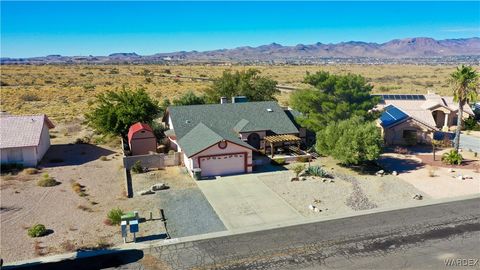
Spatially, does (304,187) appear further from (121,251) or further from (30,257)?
(30,257)

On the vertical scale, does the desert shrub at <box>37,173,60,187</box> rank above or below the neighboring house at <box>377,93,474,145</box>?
below

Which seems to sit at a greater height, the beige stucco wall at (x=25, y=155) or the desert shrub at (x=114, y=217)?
the beige stucco wall at (x=25, y=155)

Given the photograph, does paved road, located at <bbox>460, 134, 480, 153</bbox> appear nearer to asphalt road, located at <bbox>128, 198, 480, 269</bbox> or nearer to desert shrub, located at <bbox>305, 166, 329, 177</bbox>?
desert shrub, located at <bbox>305, 166, 329, 177</bbox>

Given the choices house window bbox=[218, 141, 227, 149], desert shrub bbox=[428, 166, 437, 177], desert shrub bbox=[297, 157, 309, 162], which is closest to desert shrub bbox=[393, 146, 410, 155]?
desert shrub bbox=[428, 166, 437, 177]

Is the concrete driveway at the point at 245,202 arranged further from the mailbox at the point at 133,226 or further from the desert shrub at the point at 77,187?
the desert shrub at the point at 77,187

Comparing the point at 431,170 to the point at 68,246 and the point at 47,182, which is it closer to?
the point at 68,246

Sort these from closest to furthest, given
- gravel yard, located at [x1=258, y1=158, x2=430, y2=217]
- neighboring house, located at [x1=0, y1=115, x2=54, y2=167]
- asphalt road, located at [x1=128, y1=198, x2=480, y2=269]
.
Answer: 1. asphalt road, located at [x1=128, y1=198, x2=480, y2=269]
2. gravel yard, located at [x1=258, y1=158, x2=430, y2=217]
3. neighboring house, located at [x1=0, y1=115, x2=54, y2=167]

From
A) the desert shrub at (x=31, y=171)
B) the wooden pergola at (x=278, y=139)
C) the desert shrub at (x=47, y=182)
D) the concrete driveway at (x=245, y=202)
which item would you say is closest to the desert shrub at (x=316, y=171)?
the concrete driveway at (x=245, y=202)
